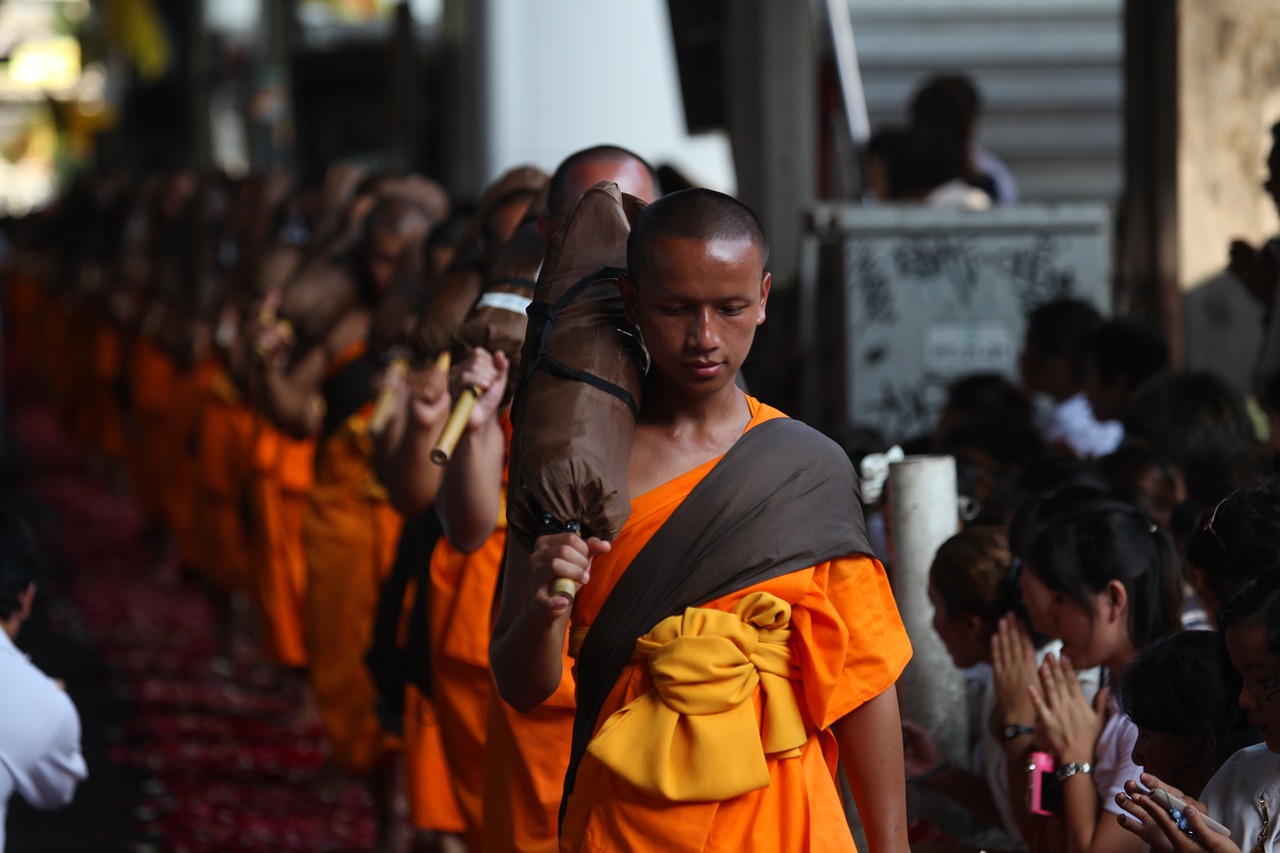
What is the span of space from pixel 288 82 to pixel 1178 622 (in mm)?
15752

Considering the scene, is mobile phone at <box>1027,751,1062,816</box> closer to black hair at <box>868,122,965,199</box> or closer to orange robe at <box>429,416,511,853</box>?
orange robe at <box>429,416,511,853</box>

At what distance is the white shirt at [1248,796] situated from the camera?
2967mm

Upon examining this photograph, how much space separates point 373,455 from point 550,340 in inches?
107

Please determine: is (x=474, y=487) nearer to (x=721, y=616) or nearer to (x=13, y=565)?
(x=13, y=565)

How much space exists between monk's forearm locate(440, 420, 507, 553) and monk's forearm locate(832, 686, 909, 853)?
1340 millimetres

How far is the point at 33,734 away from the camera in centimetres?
402

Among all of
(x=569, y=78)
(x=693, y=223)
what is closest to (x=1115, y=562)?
(x=693, y=223)

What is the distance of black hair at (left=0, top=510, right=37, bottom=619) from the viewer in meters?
4.27

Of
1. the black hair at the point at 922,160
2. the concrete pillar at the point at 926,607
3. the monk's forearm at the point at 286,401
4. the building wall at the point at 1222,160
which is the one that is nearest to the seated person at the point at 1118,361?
the building wall at the point at 1222,160

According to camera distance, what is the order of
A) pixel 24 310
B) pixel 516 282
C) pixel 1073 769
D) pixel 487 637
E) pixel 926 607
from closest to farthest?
pixel 1073 769 < pixel 516 282 < pixel 926 607 < pixel 487 637 < pixel 24 310

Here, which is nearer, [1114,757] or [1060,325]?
[1114,757]

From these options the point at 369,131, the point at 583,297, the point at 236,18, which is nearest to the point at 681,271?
the point at 583,297

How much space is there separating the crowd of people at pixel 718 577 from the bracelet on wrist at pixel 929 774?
1 cm

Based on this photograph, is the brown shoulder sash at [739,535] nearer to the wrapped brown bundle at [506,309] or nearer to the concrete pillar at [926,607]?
the wrapped brown bundle at [506,309]
